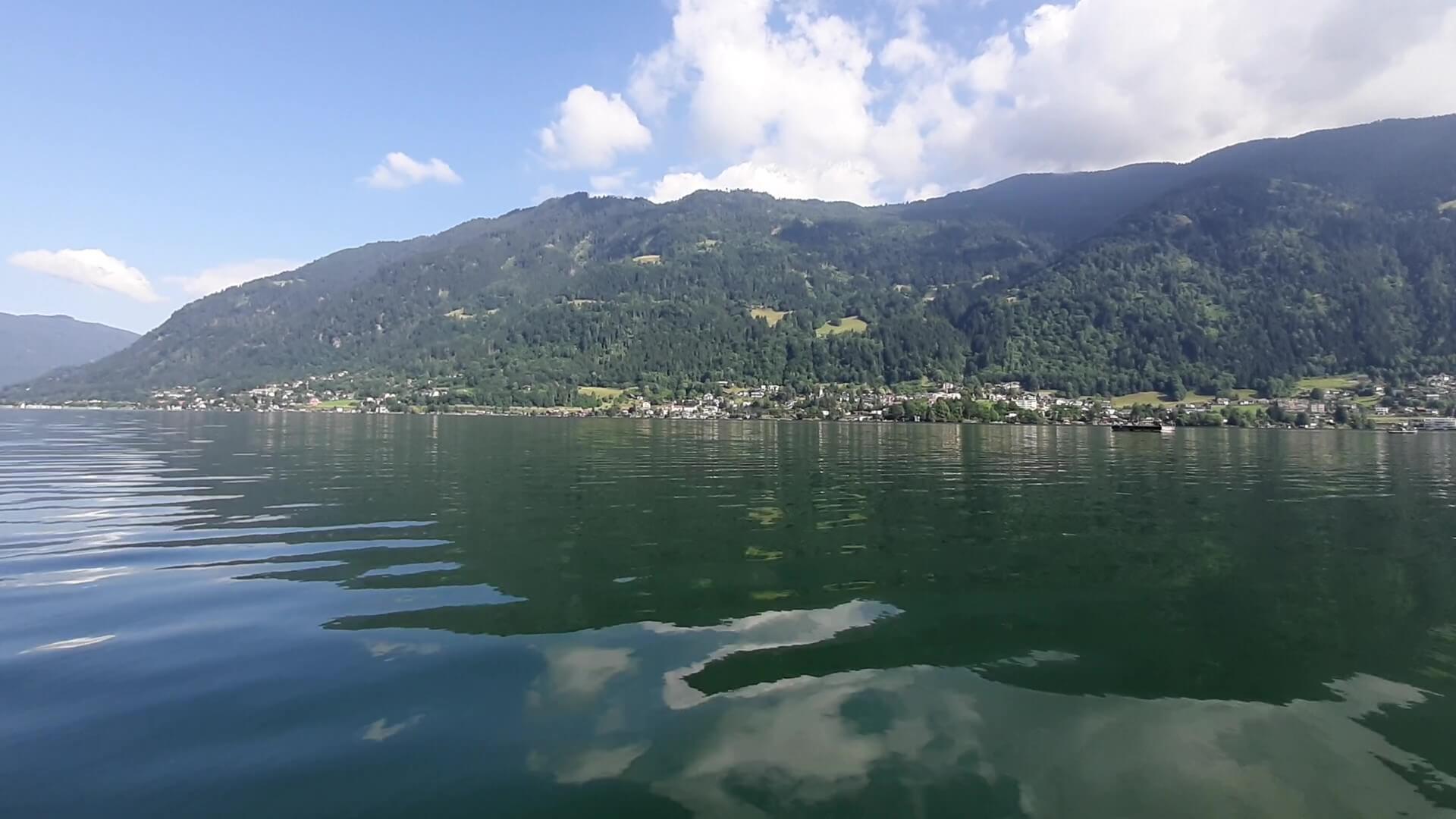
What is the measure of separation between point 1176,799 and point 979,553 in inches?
499

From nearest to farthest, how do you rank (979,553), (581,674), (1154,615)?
(581,674)
(1154,615)
(979,553)

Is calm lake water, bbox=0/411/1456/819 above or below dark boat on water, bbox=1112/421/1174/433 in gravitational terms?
above

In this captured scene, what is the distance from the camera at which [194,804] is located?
265 inches

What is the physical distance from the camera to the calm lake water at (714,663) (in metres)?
7.34

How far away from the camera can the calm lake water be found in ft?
24.1

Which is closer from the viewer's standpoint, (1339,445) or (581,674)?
(581,674)

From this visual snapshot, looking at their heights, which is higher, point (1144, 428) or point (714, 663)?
point (714, 663)

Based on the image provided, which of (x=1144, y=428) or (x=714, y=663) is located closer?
(x=714, y=663)

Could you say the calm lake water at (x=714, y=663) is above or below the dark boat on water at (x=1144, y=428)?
above

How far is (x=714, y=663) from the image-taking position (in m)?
10.9

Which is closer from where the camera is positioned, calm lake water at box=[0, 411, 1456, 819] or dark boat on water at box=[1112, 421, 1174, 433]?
calm lake water at box=[0, 411, 1456, 819]

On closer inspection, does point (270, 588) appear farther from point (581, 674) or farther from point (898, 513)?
point (898, 513)

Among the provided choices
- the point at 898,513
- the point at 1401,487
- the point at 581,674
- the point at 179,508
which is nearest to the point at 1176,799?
the point at 581,674

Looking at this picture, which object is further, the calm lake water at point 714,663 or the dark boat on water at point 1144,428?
the dark boat on water at point 1144,428
